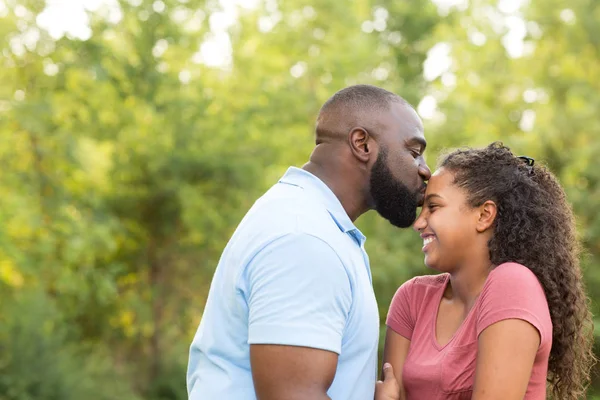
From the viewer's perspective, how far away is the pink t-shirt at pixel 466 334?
273 centimetres

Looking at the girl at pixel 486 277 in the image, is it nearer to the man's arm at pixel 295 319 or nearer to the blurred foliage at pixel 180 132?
the man's arm at pixel 295 319

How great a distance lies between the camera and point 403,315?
3.32 metres

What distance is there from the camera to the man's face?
9.62ft

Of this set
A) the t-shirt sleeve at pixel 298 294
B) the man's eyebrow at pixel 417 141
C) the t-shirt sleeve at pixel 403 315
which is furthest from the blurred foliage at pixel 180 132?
the t-shirt sleeve at pixel 298 294

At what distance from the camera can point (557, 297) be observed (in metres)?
2.94

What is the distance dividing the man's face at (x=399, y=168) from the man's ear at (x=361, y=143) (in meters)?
0.04

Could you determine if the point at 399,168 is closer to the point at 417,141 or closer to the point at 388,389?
the point at 417,141

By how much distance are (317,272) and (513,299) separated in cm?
74

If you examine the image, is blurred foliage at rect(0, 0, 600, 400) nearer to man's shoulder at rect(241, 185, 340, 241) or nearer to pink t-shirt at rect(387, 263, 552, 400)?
pink t-shirt at rect(387, 263, 552, 400)

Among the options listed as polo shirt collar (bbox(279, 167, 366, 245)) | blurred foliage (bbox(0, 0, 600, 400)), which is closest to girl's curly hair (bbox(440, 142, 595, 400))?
polo shirt collar (bbox(279, 167, 366, 245))

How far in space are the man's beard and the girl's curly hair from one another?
0.73 feet

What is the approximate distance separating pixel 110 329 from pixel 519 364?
16.9 meters

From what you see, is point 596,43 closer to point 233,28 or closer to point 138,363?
point 233,28

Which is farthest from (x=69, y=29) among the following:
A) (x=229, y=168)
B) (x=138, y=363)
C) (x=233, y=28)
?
(x=138, y=363)
